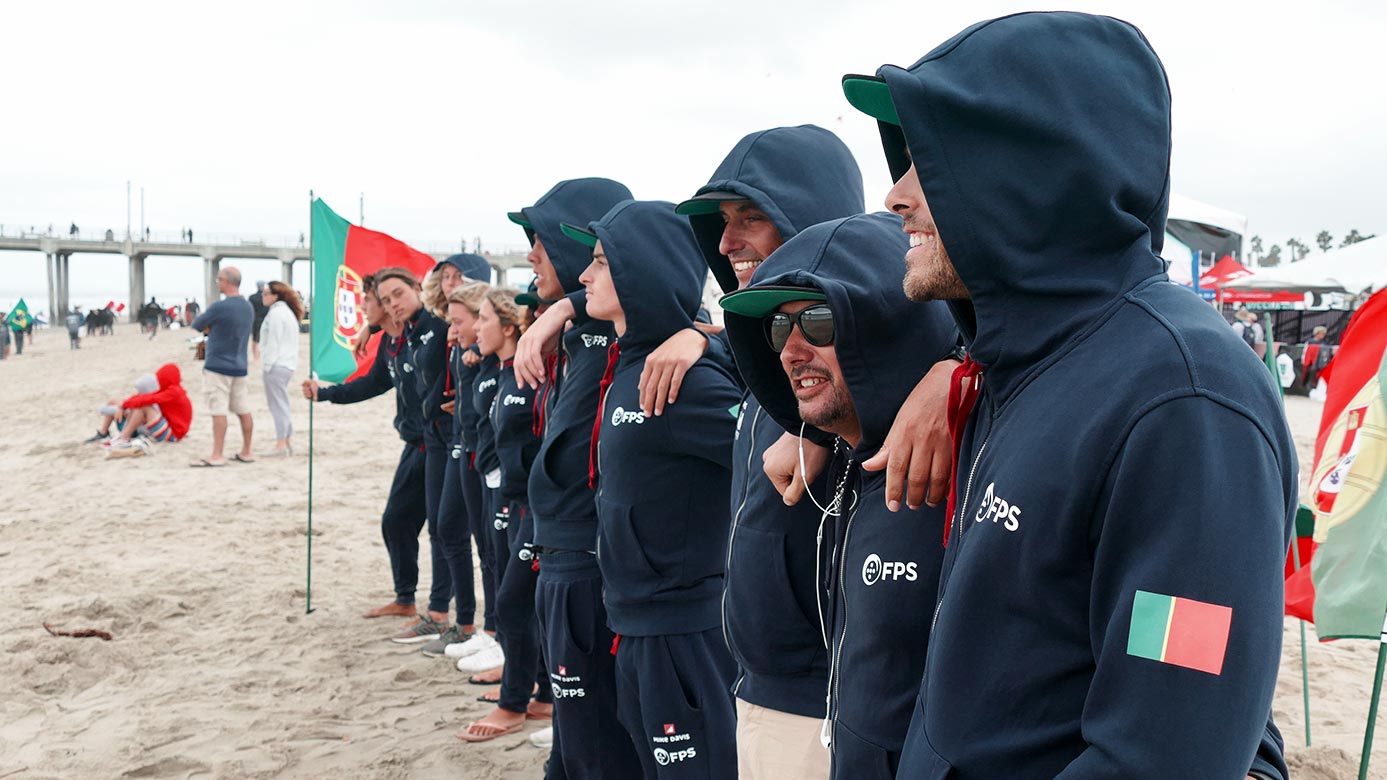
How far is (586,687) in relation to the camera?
3.81 meters

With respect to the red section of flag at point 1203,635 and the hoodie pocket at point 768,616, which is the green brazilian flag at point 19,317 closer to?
the hoodie pocket at point 768,616

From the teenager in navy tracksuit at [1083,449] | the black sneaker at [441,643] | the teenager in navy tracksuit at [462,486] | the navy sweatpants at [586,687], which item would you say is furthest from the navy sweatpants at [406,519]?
the teenager in navy tracksuit at [1083,449]

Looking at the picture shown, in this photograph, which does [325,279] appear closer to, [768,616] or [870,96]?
[768,616]

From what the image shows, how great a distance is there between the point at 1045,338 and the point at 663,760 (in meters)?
2.25

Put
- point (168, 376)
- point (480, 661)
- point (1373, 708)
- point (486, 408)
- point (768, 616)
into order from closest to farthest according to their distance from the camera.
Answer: point (768, 616)
point (1373, 708)
point (486, 408)
point (480, 661)
point (168, 376)

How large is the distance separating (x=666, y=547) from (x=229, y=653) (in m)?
4.06

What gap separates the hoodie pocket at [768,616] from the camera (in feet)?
7.91

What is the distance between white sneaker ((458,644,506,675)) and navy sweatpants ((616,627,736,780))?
2752 millimetres

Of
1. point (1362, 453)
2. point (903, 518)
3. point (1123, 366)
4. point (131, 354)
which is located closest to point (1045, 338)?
point (1123, 366)

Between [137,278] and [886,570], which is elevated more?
[886,570]

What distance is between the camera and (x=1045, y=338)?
1438 millimetres

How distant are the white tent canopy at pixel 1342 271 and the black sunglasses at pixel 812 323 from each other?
1299cm

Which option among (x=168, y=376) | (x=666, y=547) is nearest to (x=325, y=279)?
(x=666, y=547)

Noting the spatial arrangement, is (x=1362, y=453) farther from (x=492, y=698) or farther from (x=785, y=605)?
(x=492, y=698)
